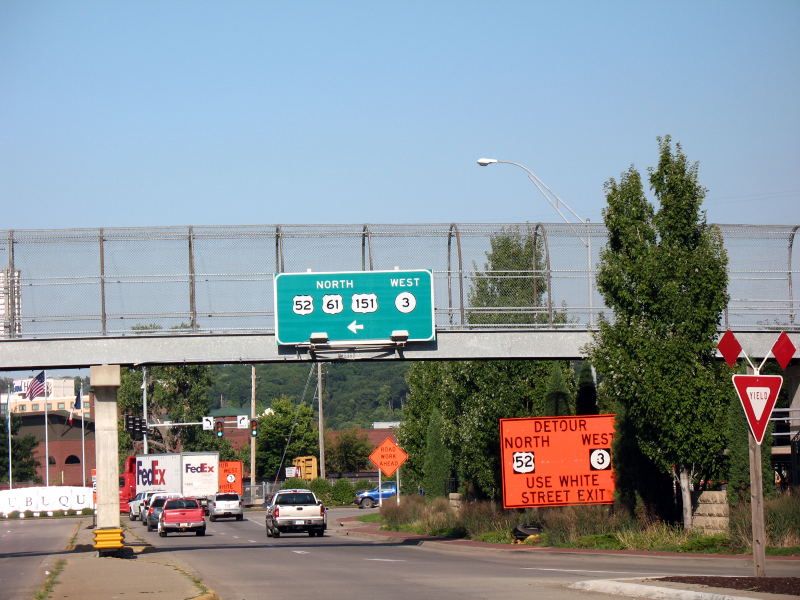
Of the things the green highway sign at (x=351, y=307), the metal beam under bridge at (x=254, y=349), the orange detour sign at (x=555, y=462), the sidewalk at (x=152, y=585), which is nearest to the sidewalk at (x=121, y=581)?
the sidewalk at (x=152, y=585)

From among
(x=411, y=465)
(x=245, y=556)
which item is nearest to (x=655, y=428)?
(x=245, y=556)

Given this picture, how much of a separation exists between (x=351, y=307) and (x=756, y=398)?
14839mm

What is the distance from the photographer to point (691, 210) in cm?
2873

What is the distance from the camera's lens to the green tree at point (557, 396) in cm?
3409

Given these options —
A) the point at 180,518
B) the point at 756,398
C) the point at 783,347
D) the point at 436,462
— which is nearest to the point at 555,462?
the point at 783,347

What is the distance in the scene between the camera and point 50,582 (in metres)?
19.7

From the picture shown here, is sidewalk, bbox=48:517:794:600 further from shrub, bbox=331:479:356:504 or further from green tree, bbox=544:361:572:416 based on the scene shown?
shrub, bbox=331:479:356:504

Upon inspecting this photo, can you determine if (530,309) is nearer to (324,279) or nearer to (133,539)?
(324,279)

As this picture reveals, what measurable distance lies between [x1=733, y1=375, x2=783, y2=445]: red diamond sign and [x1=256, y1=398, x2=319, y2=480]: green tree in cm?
9407

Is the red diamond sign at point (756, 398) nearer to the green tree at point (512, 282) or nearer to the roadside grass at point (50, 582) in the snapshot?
the roadside grass at point (50, 582)

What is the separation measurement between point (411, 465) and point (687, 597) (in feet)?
141

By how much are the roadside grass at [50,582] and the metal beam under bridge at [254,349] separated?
589 centimetres

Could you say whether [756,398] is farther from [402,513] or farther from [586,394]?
[402,513]

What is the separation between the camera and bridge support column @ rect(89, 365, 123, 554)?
28.8 m
